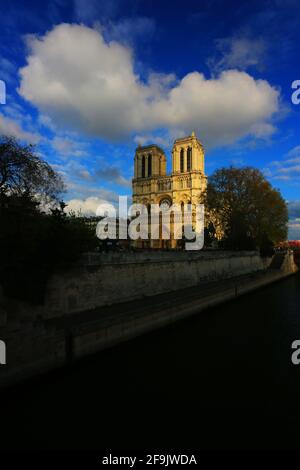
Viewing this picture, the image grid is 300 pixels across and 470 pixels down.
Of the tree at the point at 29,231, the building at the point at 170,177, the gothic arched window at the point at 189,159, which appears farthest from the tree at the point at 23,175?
the gothic arched window at the point at 189,159

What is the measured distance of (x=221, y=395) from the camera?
25.3 ft

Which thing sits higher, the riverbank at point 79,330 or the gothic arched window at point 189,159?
the gothic arched window at point 189,159

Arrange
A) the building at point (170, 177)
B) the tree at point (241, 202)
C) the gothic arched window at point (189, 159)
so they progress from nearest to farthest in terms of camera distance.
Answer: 1. the tree at point (241, 202)
2. the building at point (170, 177)
3. the gothic arched window at point (189, 159)

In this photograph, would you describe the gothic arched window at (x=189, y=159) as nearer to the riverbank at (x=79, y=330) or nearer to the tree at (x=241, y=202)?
the tree at (x=241, y=202)

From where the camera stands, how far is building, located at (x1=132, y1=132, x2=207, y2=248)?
6359 cm

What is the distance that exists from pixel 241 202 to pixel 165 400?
3063cm

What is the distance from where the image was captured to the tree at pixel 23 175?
12797mm

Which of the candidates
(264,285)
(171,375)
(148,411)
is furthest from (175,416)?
(264,285)

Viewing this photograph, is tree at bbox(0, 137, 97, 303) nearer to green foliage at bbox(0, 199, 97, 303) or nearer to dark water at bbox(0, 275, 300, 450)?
green foliage at bbox(0, 199, 97, 303)

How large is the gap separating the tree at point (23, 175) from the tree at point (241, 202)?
24.9 meters

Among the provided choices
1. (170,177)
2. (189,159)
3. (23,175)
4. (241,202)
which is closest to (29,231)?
(23,175)

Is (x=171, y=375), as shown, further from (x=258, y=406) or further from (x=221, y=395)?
(x=258, y=406)

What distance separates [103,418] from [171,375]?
9.25 ft

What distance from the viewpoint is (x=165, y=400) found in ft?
24.5
